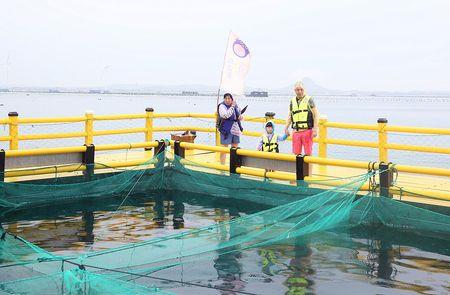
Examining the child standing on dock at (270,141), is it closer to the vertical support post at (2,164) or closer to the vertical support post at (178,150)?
the vertical support post at (178,150)

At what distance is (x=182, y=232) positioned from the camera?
9.24 m

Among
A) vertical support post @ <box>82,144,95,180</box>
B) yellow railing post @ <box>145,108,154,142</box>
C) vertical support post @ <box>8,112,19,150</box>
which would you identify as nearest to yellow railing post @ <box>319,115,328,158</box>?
yellow railing post @ <box>145,108,154,142</box>

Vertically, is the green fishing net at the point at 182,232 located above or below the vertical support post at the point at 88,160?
below

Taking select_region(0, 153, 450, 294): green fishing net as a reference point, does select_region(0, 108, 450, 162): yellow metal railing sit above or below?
above

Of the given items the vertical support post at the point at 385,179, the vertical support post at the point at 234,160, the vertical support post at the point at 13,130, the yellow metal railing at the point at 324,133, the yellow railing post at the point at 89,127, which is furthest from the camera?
the yellow railing post at the point at 89,127

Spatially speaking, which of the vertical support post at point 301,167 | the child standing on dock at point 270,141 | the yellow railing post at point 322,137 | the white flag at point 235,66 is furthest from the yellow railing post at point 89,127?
the yellow railing post at point 322,137

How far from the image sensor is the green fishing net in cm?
625

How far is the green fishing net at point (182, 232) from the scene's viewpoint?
20.5 ft

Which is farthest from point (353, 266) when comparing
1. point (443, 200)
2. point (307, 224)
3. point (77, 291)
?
point (77, 291)

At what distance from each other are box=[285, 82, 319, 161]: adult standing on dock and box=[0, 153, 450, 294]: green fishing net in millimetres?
1086

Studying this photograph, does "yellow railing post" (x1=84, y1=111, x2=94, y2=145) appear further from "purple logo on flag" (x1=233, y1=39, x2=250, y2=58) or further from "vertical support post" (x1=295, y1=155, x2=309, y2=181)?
"vertical support post" (x1=295, y1=155, x2=309, y2=181)

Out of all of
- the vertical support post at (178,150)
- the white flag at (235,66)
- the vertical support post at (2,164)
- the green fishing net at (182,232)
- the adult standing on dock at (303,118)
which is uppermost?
the white flag at (235,66)

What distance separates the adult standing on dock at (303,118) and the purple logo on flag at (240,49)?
2.49 metres

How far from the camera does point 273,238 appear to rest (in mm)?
8453
